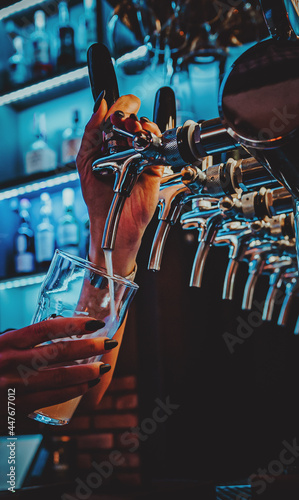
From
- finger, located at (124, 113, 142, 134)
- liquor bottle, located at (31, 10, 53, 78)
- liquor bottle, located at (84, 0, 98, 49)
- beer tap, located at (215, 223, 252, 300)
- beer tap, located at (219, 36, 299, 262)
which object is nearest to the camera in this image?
beer tap, located at (219, 36, 299, 262)

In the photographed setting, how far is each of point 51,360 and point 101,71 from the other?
1.39 ft

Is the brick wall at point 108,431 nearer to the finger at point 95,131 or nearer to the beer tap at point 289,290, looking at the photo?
the beer tap at point 289,290

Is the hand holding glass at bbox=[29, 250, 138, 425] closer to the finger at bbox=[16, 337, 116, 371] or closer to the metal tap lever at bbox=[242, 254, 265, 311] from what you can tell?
→ the finger at bbox=[16, 337, 116, 371]

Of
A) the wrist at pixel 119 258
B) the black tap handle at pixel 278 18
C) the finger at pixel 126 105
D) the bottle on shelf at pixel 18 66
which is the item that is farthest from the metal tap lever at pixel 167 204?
the bottle on shelf at pixel 18 66

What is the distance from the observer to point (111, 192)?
0.90 meters

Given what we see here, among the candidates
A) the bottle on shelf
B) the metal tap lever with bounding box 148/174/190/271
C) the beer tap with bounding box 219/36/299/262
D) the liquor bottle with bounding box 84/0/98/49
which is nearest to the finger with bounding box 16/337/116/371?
the metal tap lever with bounding box 148/174/190/271

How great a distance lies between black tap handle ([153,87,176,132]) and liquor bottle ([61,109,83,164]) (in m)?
1.64

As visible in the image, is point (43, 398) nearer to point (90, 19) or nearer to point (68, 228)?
point (68, 228)

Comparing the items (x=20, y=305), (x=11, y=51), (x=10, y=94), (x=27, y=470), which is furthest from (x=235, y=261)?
(x=11, y=51)

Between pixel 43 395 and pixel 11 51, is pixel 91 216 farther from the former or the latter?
pixel 11 51

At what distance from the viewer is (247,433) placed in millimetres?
1329

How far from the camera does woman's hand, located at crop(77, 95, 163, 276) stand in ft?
2.53

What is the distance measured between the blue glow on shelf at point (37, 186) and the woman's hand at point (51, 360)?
5.35 ft

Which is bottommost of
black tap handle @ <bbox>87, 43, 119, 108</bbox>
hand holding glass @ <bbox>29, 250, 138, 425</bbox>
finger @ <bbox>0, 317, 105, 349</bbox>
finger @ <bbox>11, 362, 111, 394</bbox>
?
finger @ <bbox>11, 362, 111, 394</bbox>
